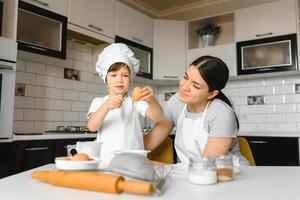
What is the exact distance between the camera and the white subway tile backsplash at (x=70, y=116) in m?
2.93

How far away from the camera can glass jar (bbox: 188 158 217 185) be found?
0.75 m

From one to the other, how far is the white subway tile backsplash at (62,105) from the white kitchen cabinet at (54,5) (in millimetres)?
815

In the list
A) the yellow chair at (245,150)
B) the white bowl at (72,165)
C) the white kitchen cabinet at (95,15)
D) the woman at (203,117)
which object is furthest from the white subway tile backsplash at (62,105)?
the white bowl at (72,165)

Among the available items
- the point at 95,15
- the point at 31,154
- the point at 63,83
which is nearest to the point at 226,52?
the point at 95,15

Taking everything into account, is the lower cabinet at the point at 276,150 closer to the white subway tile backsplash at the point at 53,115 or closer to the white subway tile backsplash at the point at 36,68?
the white subway tile backsplash at the point at 53,115

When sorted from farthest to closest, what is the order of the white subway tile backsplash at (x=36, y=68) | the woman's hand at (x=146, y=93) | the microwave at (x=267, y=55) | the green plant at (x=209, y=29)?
the green plant at (x=209, y=29) → the microwave at (x=267, y=55) → the white subway tile backsplash at (x=36, y=68) → the woman's hand at (x=146, y=93)

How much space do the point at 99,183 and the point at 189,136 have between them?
83 cm

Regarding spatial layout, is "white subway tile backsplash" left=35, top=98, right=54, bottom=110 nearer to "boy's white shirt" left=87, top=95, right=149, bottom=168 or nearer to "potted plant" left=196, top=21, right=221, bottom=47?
"boy's white shirt" left=87, top=95, right=149, bottom=168

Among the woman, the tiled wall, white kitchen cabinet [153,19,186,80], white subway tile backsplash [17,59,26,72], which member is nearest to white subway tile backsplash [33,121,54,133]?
the tiled wall

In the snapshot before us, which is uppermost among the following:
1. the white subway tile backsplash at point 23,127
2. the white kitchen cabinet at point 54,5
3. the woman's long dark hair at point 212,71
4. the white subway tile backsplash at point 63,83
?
the white kitchen cabinet at point 54,5

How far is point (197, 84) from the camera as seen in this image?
1.36 m

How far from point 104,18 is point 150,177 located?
2.53 metres

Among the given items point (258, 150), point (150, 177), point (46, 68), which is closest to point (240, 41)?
point (258, 150)

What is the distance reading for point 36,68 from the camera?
2680 mm
